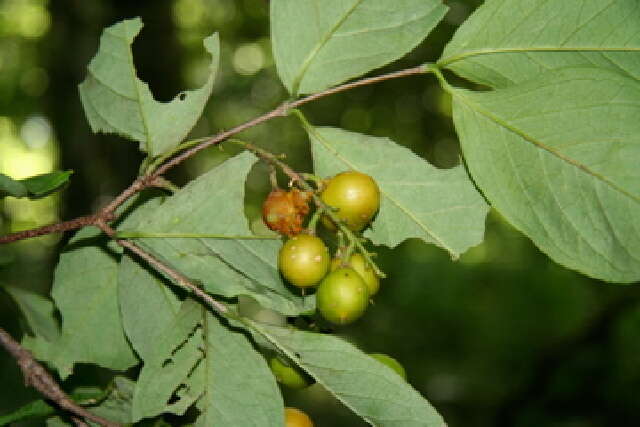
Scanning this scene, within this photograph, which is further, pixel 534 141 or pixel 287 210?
pixel 287 210

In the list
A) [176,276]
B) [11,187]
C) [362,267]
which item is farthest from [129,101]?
[362,267]

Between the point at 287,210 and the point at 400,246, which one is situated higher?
the point at 287,210

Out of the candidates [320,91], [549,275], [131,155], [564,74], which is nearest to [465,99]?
[564,74]

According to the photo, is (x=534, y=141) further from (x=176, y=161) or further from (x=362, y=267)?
(x=176, y=161)

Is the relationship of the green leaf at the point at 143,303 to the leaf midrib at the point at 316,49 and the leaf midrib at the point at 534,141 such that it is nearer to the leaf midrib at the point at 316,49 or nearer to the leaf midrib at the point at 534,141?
the leaf midrib at the point at 316,49

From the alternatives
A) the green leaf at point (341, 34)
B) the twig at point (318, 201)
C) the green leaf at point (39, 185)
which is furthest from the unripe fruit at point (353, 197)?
the green leaf at point (39, 185)

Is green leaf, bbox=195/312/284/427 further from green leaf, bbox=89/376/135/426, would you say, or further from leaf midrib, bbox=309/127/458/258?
leaf midrib, bbox=309/127/458/258
